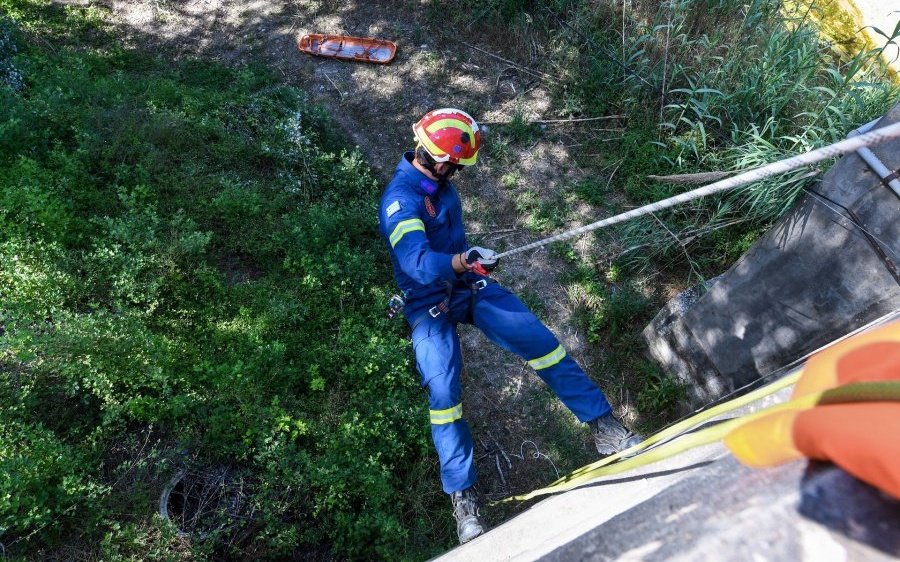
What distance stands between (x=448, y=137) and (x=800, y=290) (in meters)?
2.33

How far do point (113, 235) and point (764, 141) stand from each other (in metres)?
5.07

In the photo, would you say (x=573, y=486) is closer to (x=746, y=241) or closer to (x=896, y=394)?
(x=896, y=394)

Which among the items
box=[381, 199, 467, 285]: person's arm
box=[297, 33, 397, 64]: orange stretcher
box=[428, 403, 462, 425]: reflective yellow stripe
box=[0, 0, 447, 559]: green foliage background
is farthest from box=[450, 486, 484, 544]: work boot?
box=[297, 33, 397, 64]: orange stretcher

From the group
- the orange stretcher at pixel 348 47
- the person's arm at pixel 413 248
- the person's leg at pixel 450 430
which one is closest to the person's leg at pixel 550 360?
the person's leg at pixel 450 430

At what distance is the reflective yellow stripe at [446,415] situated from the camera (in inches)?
133

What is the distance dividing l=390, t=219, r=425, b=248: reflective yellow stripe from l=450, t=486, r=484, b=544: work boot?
1.56 meters

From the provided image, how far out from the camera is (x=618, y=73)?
6000 millimetres

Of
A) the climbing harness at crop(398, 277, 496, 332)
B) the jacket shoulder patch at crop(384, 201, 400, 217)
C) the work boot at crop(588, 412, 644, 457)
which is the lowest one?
the work boot at crop(588, 412, 644, 457)

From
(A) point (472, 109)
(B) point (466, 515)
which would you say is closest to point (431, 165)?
(B) point (466, 515)

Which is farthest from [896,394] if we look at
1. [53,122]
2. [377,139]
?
[53,122]

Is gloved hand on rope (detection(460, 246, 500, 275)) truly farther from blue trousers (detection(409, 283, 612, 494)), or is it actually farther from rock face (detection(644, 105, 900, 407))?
rock face (detection(644, 105, 900, 407))

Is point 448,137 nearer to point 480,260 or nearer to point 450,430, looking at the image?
point 480,260

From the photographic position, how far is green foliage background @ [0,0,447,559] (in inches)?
130

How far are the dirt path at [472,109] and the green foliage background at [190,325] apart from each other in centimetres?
60
